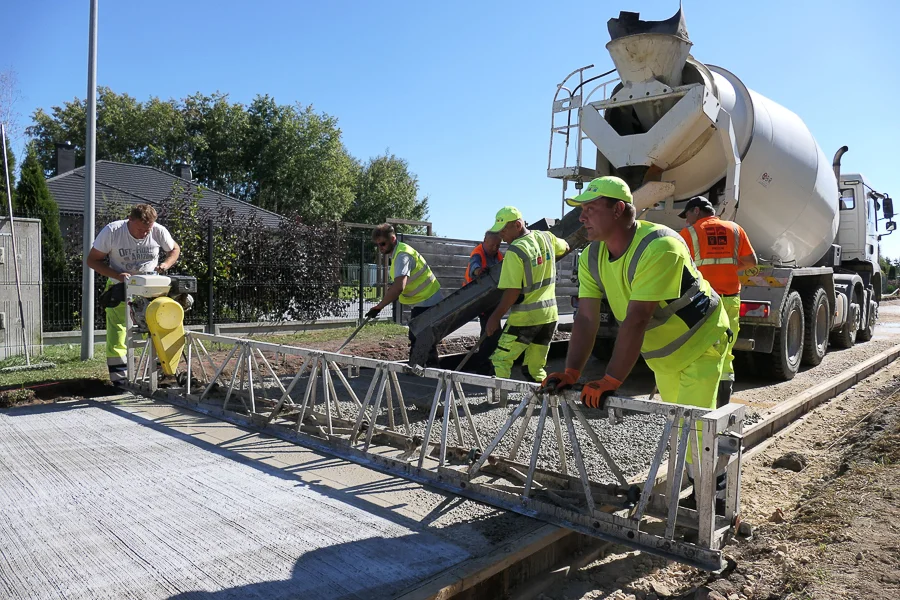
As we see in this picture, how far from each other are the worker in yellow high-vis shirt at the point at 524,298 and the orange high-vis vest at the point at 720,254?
1.26m

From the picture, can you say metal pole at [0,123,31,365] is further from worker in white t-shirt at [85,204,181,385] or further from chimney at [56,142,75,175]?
chimney at [56,142,75,175]

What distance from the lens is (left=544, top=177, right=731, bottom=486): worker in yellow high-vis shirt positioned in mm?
2923

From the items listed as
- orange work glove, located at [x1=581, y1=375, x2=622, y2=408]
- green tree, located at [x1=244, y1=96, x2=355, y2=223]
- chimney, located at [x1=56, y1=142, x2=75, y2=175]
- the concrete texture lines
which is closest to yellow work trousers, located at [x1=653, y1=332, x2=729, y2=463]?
orange work glove, located at [x1=581, y1=375, x2=622, y2=408]

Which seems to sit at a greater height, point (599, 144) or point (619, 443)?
point (599, 144)

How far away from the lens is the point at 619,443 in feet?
16.5

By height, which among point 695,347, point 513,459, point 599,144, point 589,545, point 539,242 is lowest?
point 589,545

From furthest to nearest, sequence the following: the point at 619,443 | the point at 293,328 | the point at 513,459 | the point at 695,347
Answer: the point at 293,328 → the point at 619,443 → the point at 513,459 → the point at 695,347

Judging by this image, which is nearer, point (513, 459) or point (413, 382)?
point (513, 459)

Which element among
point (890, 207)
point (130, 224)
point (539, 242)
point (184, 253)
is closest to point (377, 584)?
point (539, 242)

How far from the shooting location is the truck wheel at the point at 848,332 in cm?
1093

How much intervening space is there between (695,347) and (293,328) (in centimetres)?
971

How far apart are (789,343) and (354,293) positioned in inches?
312

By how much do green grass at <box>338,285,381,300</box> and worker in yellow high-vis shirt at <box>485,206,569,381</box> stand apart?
25.5 ft

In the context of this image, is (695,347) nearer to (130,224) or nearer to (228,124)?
(130,224)
